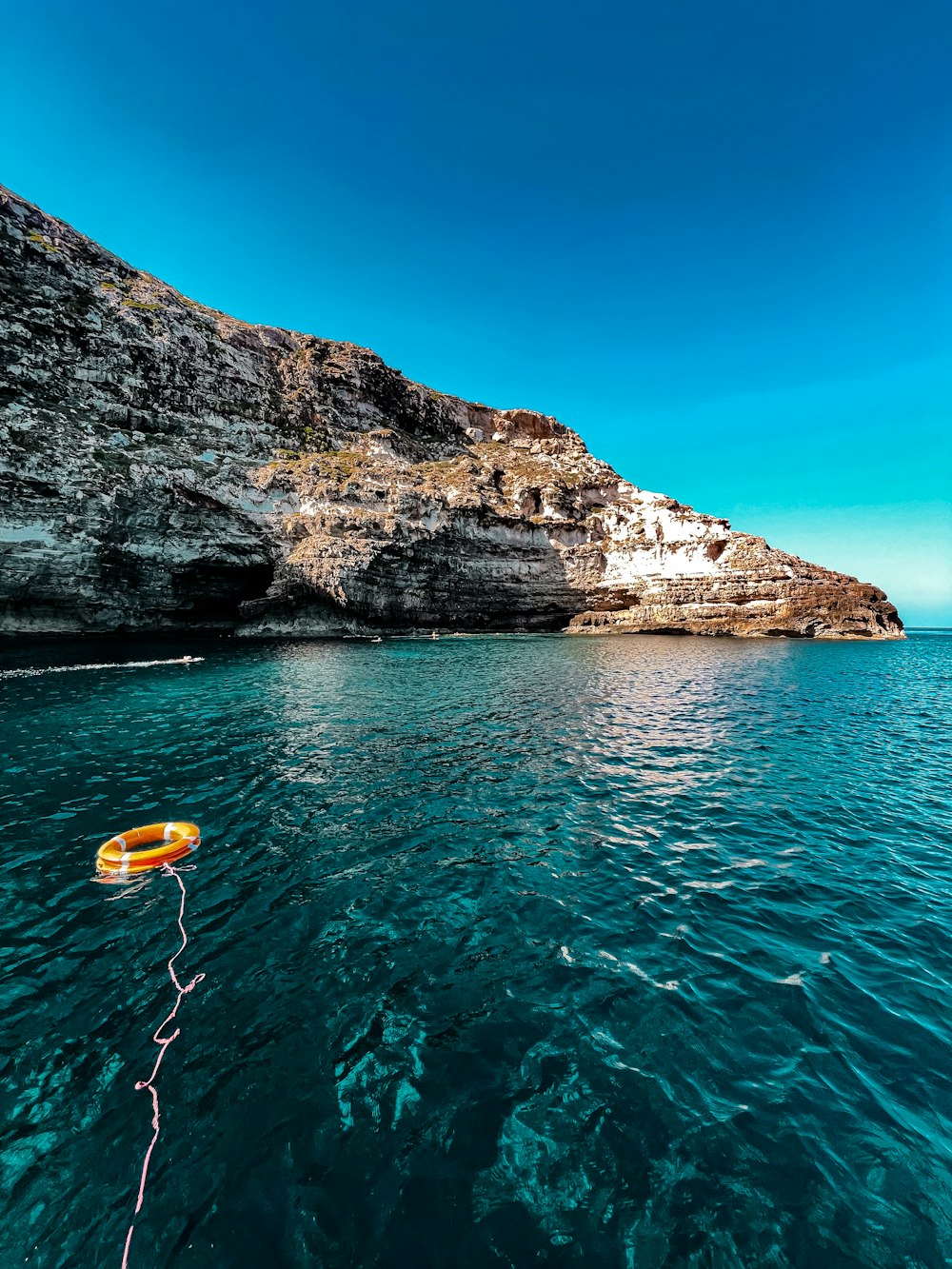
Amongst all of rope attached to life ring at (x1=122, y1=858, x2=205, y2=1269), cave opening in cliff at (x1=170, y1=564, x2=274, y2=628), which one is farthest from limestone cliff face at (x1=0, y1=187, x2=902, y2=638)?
rope attached to life ring at (x1=122, y1=858, x2=205, y2=1269)

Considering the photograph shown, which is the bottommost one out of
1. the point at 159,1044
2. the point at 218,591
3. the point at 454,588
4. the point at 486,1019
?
the point at 159,1044

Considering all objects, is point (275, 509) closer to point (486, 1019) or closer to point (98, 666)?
point (98, 666)

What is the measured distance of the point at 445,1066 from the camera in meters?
5.14

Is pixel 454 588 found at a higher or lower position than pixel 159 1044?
higher

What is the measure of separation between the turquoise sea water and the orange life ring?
415mm

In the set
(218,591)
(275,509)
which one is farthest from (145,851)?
(275,509)

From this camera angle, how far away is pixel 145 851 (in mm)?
8930

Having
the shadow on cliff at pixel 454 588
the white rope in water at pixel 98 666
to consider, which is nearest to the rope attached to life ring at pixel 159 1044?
the white rope in water at pixel 98 666

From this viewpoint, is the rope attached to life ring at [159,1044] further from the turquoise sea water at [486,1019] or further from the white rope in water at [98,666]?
the white rope in water at [98,666]

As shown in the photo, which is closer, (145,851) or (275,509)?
(145,851)

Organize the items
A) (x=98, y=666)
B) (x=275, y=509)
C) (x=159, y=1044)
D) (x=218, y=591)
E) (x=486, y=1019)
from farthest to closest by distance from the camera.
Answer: (x=275, y=509) → (x=218, y=591) → (x=98, y=666) → (x=486, y=1019) → (x=159, y=1044)

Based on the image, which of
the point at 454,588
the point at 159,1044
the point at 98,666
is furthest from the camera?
the point at 454,588

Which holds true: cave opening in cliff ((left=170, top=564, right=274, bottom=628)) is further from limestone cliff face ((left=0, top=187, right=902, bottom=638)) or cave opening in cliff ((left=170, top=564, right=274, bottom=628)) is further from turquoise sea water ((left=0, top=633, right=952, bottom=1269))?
turquoise sea water ((left=0, top=633, right=952, bottom=1269))

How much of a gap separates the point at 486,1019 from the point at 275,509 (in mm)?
58624
